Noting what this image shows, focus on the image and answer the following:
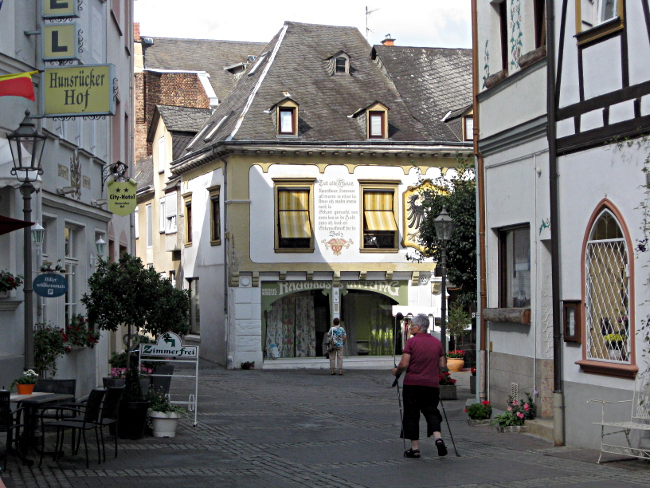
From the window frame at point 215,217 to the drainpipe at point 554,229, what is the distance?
2086 cm

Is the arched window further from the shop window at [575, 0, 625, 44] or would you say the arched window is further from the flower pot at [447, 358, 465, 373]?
the flower pot at [447, 358, 465, 373]

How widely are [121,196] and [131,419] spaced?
7400 mm

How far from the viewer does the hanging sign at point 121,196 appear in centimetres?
1952

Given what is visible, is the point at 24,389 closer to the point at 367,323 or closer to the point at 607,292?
the point at 607,292

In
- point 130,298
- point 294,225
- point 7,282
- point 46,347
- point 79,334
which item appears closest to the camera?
point 7,282

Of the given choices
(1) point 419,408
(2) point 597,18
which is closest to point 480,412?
(1) point 419,408

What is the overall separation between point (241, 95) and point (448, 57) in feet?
27.8

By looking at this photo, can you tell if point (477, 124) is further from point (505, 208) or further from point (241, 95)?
point (241, 95)

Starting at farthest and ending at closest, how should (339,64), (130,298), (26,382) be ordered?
(339,64), (130,298), (26,382)

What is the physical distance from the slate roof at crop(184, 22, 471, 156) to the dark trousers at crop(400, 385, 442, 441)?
20.5 m

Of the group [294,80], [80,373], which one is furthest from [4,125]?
[294,80]

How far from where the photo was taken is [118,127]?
2305 cm

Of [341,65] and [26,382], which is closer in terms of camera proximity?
[26,382]

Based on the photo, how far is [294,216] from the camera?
3203 cm
